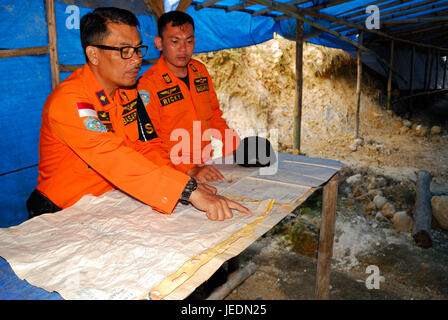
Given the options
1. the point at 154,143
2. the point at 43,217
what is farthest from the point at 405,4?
the point at 43,217

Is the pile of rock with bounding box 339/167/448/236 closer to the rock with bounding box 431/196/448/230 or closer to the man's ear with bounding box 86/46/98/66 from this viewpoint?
the rock with bounding box 431/196/448/230

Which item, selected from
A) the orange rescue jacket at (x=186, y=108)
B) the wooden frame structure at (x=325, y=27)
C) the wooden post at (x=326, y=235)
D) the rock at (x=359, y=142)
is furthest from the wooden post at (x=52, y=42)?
the rock at (x=359, y=142)

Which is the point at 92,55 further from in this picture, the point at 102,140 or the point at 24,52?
the point at 24,52

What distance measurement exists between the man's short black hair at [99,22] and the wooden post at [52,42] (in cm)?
77

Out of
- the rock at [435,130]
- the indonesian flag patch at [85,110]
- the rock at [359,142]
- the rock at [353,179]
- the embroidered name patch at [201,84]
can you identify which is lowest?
the rock at [353,179]

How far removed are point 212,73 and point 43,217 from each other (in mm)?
5823

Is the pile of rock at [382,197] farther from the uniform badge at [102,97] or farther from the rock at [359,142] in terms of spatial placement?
the uniform badge at [102,97]

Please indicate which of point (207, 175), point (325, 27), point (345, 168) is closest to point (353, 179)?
point (345, 168)

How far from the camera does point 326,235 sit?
2.62 metres

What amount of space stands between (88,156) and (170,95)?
126 cm

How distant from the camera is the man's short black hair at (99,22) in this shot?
163 centimetres
